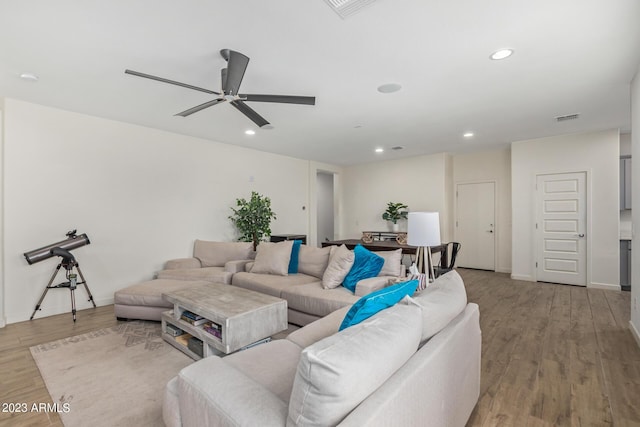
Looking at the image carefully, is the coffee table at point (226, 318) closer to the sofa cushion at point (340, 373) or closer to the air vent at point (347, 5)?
the sofa cushion at point (340, 373)

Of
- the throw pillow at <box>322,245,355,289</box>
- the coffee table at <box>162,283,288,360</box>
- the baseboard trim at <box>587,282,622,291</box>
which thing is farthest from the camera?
the baseboard trim at <box>587,282,622,291</box>

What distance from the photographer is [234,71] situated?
236 centimetres

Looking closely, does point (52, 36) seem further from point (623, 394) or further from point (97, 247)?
point (623, 394)

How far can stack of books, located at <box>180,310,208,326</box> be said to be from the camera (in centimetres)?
264

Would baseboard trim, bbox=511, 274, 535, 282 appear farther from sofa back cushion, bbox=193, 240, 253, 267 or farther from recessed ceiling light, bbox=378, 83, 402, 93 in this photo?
sofa back cushion, bbox=193, 240, 253, 267

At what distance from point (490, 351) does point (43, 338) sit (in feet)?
14.5

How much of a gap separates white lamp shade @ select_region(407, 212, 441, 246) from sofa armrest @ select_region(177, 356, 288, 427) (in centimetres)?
198

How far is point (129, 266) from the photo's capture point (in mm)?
4371

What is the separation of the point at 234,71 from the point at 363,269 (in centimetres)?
227

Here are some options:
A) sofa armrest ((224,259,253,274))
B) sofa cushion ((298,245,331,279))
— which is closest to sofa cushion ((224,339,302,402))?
sofa cushion ((298,245,331,279))

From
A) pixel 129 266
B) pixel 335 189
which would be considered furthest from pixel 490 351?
pixel 335 189

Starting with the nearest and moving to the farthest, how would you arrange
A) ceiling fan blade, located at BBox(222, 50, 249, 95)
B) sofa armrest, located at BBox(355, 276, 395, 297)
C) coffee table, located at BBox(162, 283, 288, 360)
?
ceiling fan blade, located at BBox(222, 50, 249, 95) → coffee table, located at BBox(162, 283, 288, 360) → sofa armrest, located at BBox(355, 276, 395, 297)

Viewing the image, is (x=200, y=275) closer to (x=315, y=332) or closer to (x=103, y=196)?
(x=103, y=196)

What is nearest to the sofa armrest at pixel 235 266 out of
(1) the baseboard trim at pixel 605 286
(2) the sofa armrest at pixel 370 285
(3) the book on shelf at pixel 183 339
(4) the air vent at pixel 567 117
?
(3) the book on shelf at pixel 183 339
